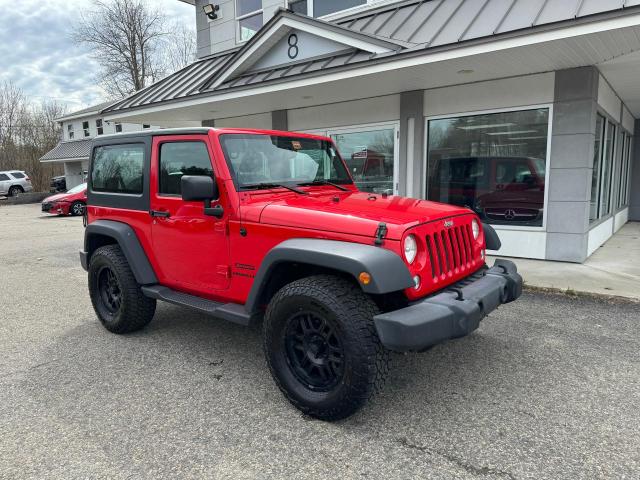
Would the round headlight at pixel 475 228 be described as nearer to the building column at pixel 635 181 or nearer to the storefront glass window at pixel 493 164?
the storefront glass window at pixel 493 164

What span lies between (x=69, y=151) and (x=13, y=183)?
446 centimetres

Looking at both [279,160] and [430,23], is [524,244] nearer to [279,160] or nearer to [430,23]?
[430,23]

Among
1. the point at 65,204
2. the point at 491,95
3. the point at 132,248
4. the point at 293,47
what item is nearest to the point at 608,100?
the point at 491,95

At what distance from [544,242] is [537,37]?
10.4 feet

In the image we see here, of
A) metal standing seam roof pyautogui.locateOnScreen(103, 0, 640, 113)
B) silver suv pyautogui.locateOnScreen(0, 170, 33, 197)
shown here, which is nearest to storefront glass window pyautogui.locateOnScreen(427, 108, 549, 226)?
metal standing seam roof pyautogui.locateOnScreen(103, 0, 640, 113)

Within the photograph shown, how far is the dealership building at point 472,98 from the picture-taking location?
5.92 meters

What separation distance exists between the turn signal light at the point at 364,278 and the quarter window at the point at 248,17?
10.6 m

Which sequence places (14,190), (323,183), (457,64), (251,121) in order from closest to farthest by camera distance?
(323,183)
(457,64)
(251,121)
(14,190)

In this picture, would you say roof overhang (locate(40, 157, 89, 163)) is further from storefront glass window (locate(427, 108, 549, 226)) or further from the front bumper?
the front bumper

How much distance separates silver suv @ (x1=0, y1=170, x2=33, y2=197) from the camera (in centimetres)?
2839

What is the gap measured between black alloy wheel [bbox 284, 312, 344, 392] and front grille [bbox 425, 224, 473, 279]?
0.79m

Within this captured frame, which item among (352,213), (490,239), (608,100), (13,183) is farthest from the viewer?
(13,183)

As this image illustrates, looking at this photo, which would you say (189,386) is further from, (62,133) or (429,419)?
(62,133)

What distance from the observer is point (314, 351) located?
3.00 meters
